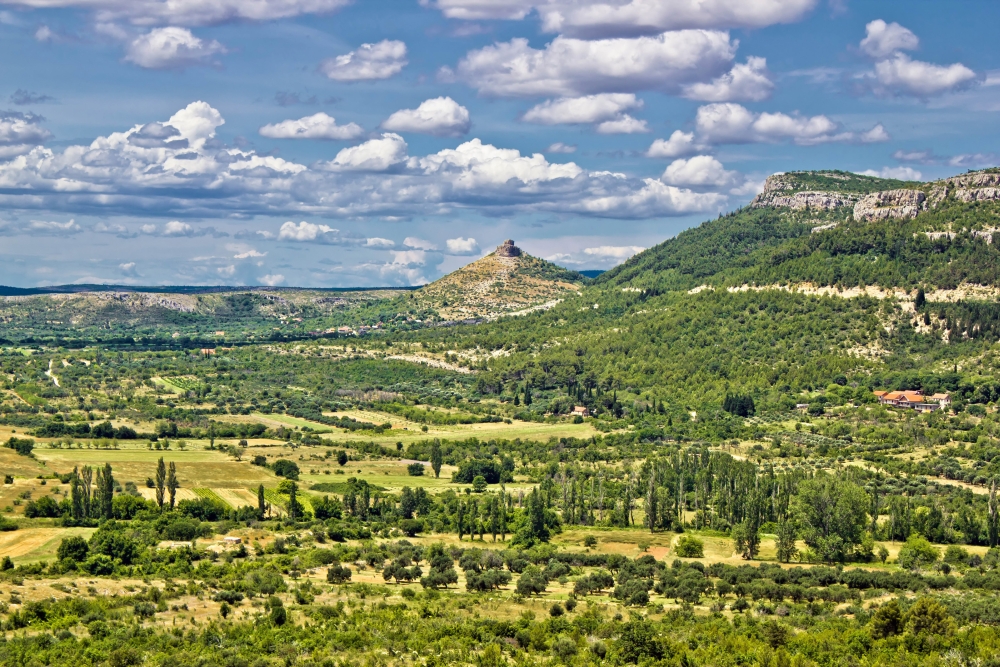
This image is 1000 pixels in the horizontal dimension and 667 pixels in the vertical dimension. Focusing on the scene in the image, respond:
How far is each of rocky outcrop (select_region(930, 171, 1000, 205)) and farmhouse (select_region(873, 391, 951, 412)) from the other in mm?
60500

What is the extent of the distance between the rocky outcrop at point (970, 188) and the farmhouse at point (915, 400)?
60.5 meters

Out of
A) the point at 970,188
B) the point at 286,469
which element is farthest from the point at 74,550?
the point at 970,188

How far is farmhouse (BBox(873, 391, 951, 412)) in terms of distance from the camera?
456 feet

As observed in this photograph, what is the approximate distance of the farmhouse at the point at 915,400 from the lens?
139 metres

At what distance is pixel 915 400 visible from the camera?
140 m

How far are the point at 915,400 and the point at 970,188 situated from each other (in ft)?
220

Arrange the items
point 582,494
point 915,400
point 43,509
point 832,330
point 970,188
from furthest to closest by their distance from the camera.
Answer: point 970,188, point 832,330, point 915,400, point 582,494, point 43,509

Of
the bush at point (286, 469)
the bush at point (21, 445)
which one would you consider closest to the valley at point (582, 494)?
the bush at point (286, 469)

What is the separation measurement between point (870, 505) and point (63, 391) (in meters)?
126

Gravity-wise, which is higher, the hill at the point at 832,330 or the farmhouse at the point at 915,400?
the hill at the point at 832,330

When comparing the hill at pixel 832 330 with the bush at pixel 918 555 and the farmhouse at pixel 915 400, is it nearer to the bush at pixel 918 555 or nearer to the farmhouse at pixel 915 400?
the farmhouse at pixel 915 400

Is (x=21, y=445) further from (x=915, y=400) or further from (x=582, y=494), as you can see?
(x=915, y=400)

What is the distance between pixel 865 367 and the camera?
157875 mm

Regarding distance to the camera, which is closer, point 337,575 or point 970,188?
point 337,575
